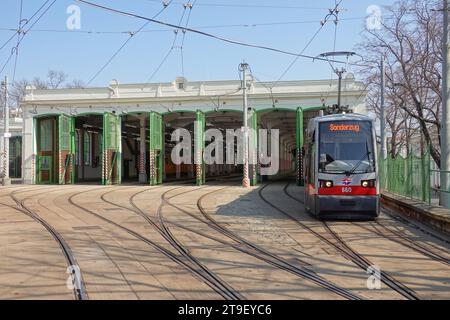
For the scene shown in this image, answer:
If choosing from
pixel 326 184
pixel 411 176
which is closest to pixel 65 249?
pixel 326 184

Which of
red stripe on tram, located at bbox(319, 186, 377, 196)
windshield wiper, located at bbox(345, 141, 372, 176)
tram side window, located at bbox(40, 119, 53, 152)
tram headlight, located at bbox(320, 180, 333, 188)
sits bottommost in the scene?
red stripe on tram, located at bbox(319, 186, 377, 196)

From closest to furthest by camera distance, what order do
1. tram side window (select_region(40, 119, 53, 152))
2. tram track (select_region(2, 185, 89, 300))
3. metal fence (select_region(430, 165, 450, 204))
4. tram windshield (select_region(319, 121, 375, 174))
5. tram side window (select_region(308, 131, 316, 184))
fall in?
tram track (select_region(2, 185, 89, 300))
tram windshield (select_region(319, 121, 375, 174))
metal fence (select_region(430, 165, 450, 204))
tram side window (select_region(308, 131, 316, 184))
tram side window (select_region(40, 119, 53, 152))

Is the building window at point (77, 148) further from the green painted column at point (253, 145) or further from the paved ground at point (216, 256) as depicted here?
the paved ground at point (216, 256)

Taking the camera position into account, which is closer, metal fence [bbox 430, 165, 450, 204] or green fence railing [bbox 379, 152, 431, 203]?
metal fence [bbox 430, 165, 450, 204]

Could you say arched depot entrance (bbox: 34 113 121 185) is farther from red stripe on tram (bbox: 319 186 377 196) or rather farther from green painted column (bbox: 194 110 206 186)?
red stripe on tram (bbox: 319 186 377 196)

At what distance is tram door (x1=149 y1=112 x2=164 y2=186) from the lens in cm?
3706

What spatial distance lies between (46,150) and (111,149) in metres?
5.92

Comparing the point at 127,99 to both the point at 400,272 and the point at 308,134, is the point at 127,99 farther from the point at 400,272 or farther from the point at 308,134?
the point at 400,272

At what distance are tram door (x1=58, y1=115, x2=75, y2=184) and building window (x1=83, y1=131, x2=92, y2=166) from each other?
7.71 meters

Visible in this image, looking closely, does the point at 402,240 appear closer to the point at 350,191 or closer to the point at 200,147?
the point at 350,191

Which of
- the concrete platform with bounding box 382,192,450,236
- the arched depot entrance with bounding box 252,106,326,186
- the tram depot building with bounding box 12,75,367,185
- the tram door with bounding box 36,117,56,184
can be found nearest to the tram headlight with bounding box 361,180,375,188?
the concrete platform with bounding box 382,192,450,236

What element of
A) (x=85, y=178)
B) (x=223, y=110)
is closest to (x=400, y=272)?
(x=223, y=110)

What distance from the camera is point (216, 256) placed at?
32.1 feet
